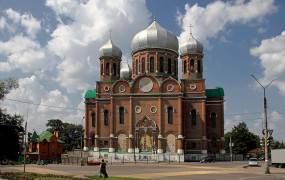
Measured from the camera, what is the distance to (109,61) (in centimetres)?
9300

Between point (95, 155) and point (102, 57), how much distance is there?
1983cm

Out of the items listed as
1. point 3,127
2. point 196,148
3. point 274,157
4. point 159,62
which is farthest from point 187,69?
point 3,127

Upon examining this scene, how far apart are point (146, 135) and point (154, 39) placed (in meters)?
18.8

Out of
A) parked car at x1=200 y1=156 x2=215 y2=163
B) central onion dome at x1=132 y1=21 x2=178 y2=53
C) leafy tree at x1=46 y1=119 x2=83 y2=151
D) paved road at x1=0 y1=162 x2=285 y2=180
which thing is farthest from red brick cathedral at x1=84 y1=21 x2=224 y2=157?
leafy tree at x1=46 y1=119 x2=83 y2=151

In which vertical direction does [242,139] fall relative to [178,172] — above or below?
above

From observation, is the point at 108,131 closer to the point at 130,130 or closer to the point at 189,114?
the point at 130,130

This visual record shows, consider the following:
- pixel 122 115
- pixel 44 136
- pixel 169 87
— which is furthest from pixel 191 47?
pixel 44 136

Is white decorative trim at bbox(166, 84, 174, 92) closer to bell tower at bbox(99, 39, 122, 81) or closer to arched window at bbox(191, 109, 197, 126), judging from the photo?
arched window at bbox(191, 109, 197, 126)

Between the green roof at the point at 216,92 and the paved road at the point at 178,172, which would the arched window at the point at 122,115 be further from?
the paved road at the point at 178,172

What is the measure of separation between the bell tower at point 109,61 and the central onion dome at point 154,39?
3.88m

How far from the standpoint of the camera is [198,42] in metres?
90.8

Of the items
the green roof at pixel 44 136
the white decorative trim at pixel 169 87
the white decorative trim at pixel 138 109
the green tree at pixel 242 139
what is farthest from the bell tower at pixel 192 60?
the green tree at pixel 242 139

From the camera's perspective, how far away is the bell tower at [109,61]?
9231 centimetres

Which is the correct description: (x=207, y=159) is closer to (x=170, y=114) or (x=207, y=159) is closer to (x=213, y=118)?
(x=170, y=114)
